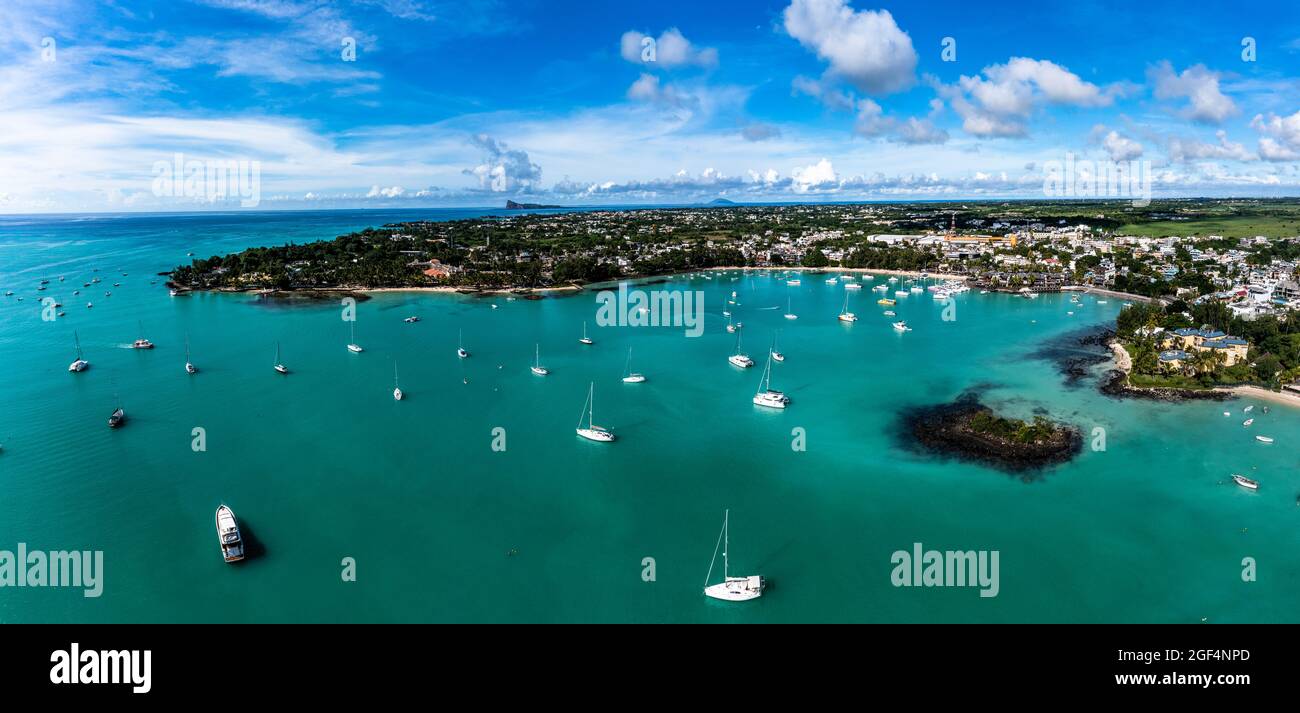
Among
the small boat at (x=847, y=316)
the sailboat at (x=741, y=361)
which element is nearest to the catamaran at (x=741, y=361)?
the sailboat at (x=741, y=361)

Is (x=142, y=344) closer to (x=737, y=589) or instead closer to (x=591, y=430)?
(x=591, y=430)

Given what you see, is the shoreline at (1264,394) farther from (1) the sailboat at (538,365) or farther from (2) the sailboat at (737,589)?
(1) the sailboat at (538,365)

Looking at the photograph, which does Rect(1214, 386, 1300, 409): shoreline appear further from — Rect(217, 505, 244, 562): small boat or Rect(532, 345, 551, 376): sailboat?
Rect(217, 505, 244, 562): small boat

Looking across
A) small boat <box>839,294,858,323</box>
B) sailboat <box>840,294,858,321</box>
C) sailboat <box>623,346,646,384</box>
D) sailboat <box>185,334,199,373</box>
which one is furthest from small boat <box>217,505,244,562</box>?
sailboat <box>840,294,858,321</box>

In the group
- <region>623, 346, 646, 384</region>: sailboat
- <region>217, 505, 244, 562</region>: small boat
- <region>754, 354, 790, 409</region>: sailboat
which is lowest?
<region>217, 505, 244, 562</region>: small boat

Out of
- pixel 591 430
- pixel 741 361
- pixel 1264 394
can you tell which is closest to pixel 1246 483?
pixel 1264 394

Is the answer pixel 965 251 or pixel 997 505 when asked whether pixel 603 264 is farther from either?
pixel 997 505
